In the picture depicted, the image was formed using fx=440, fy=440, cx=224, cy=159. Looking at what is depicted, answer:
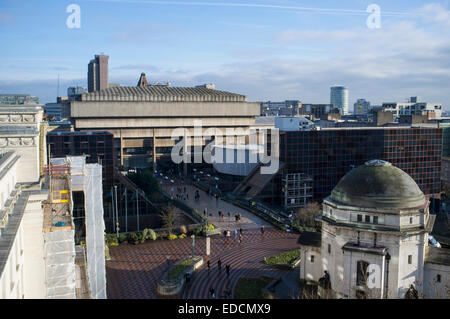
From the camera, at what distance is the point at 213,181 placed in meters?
66.4

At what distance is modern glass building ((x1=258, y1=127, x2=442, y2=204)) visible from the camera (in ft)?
174

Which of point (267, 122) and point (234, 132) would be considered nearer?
point (234, 132)

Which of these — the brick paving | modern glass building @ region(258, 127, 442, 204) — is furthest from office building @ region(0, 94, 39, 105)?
modern glass building @ region(258, 127, 442, 204)

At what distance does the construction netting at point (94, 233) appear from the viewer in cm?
2453

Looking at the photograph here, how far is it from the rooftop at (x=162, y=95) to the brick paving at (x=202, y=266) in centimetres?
4254

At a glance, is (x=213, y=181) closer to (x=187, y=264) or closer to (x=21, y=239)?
(x=187, y=264)

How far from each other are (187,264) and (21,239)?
15.4m

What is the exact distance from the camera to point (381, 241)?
25.1 m

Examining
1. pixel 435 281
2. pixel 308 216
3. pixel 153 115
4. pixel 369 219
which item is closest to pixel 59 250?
pixel 369 219

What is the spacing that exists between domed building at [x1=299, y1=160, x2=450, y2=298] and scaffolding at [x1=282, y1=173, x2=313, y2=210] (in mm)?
25437

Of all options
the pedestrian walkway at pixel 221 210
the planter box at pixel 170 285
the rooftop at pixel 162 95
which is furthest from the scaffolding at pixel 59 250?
the rooftop at pixel 162 95

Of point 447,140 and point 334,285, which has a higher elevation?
point 447,140
